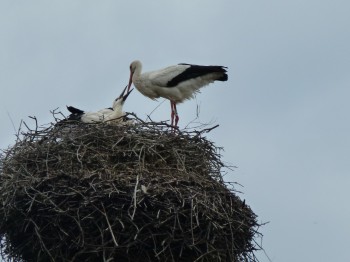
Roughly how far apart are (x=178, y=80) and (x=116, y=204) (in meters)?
2.94

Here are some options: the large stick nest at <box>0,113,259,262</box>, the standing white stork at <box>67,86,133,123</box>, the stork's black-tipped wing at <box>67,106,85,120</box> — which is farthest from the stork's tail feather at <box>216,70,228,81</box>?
the large stick nest at <box>0,113,259,262</box>

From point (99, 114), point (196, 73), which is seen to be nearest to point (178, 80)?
point (196, 73)

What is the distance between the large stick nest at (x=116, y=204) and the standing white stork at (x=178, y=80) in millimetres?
1875

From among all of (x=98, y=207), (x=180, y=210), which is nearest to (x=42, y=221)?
(x=98, y=207)

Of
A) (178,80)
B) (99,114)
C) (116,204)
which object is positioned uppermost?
(178,80)

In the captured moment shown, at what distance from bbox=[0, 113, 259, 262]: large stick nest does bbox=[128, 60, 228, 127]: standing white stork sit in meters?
1.87

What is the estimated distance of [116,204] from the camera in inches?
327

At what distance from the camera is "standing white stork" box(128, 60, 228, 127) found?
10.9 meters

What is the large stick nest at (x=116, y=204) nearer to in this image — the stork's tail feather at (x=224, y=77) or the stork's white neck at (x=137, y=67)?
the stork's tail feather at (x=224, y=77)

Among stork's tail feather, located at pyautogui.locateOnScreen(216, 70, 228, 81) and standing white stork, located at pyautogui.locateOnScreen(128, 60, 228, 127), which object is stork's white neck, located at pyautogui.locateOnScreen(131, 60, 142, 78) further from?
stork's tail feather, located at pyautogui.locateOnScreen(216, 70, 228, 81)

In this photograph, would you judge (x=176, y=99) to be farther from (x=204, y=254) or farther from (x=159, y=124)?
(x=204, y=254)

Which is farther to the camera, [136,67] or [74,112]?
[136,67]

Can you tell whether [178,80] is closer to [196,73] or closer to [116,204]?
[196,73]

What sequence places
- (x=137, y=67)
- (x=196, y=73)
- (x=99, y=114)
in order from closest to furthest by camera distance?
(x=99, y=114), (x=196, y=73), (x=137, y=67)
